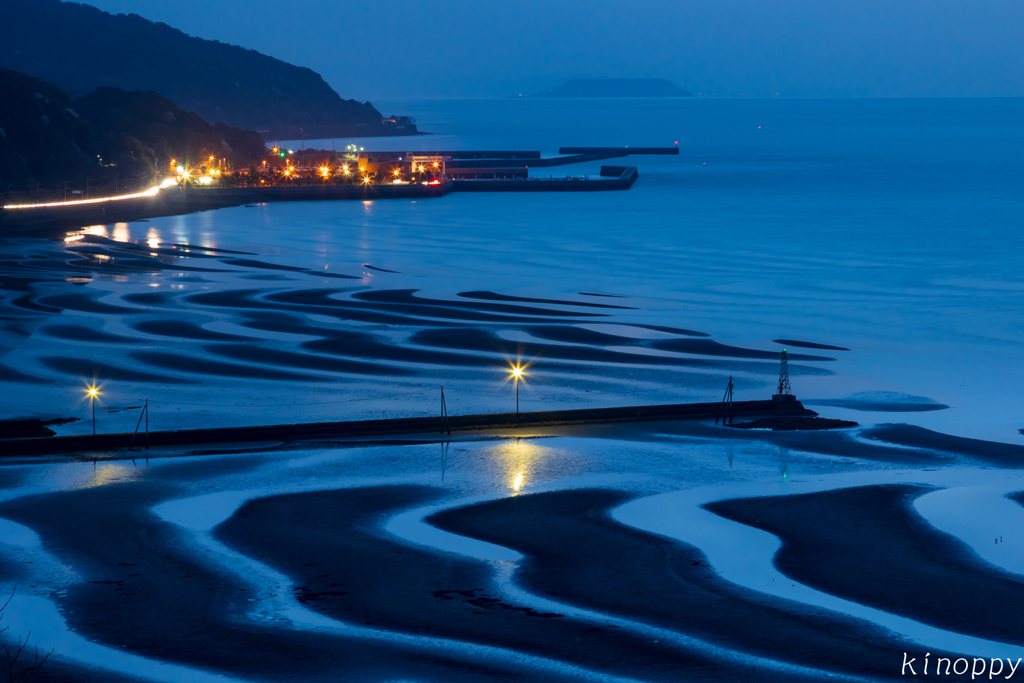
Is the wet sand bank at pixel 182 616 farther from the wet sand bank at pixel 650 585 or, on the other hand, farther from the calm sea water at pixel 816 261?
the calm sea water at pixel 816 261

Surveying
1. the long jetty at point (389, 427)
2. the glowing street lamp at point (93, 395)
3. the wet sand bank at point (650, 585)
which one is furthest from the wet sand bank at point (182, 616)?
the glowing street lamp at point (93, 395)

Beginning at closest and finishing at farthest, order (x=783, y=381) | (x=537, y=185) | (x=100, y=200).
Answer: (x=783, y=381) < (x=100, y=200) < (x=537, y=185)

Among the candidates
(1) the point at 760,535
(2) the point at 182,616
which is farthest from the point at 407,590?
(1) the point at 760,535

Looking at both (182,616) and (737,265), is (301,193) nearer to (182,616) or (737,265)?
(737,265)

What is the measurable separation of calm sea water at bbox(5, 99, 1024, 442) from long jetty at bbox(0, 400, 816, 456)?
192cm

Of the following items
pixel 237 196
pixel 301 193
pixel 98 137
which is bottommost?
pixel 237 196

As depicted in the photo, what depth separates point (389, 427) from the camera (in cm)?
2519

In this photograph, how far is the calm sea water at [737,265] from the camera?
102 feet

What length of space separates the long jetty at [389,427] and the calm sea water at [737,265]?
1923 millimetres

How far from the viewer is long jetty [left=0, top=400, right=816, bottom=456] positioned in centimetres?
2350

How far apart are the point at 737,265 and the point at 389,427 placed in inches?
1468

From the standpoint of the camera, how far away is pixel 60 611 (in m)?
15.2

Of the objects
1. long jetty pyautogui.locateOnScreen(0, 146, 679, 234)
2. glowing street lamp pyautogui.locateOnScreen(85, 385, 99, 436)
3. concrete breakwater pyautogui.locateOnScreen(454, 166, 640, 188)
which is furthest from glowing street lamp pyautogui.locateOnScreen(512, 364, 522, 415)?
concrete breakwater pyautogui.locateOnScreen(454, 166, 640, 188)

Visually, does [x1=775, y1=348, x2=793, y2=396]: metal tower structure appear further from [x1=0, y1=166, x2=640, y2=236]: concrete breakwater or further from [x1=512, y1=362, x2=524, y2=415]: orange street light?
[x1=0, y1=166, x2=640, y2=236]: concrete breakwater
